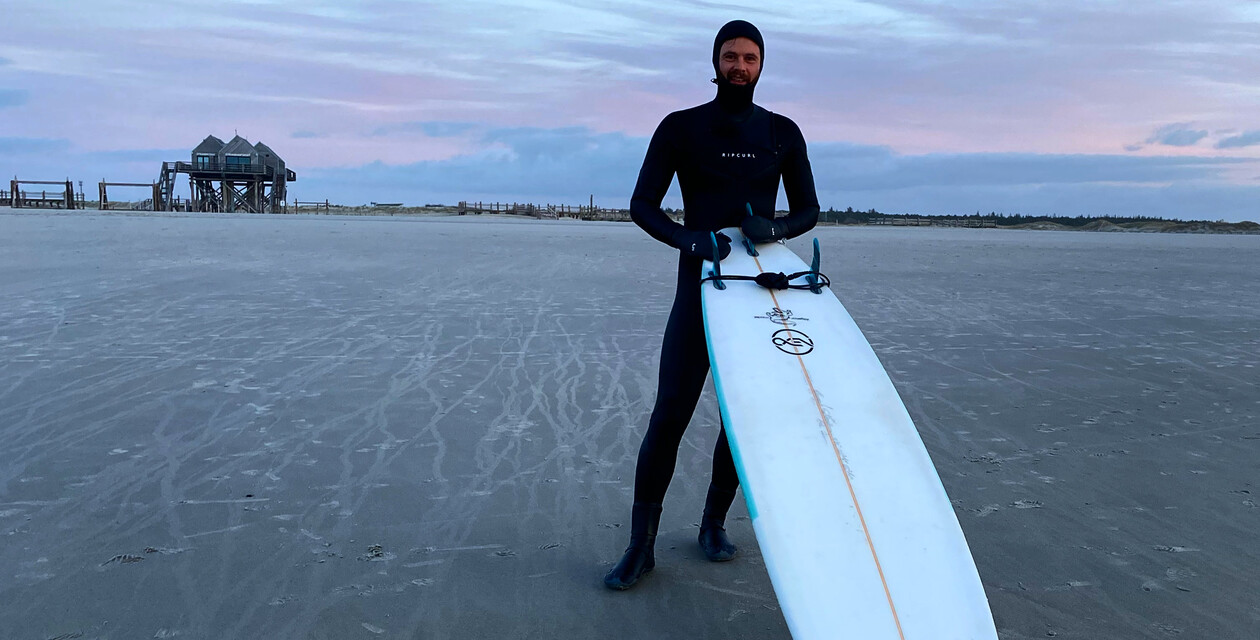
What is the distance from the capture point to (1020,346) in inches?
305

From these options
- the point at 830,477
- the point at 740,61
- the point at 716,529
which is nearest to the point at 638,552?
the point at 716,529

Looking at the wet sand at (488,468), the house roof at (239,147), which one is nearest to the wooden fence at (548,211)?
the house roof at (239,147)

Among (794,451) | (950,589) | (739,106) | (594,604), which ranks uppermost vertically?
(739,106)

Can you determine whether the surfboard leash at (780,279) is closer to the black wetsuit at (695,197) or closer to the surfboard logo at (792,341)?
the black wetsuit at (695,197)

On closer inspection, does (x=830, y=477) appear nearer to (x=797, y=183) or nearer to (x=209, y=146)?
(x=797, y=183)

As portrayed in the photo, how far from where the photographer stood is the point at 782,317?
3104 millimetres

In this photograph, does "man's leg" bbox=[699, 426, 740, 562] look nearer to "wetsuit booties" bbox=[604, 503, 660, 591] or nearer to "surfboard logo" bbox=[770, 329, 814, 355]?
"wetsuit booties" bbox=[604, 503, 660, 591]

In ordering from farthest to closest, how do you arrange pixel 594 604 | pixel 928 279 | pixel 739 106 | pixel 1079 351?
1. pixel 928 279
2. pixel 1079 351
3. pixel 739 106
4. pixel 594 604

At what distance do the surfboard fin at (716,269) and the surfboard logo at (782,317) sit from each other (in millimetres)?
166

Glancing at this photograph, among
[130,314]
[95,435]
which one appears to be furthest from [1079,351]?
[130,314]

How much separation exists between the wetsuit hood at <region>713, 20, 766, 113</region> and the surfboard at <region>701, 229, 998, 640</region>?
0.47 m

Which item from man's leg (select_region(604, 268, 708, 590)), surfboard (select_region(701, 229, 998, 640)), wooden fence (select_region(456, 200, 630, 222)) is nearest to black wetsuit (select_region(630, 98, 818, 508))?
man's leg (select_region(604, 268, 708, 590))

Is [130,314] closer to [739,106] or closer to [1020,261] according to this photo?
[739,106]

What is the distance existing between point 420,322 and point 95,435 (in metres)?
3.83
